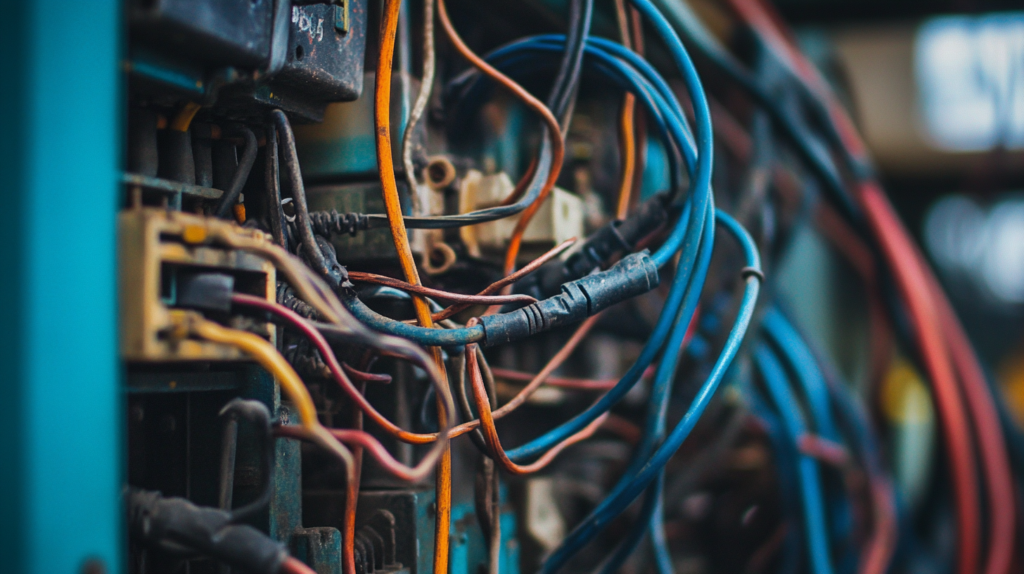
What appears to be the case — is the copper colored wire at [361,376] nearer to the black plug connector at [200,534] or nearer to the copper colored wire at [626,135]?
the black plug connector at [200,534]

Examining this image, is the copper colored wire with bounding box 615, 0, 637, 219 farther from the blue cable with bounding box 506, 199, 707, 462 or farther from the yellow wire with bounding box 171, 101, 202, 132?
the yellow wire with bounding box 171, 101, 202, 132

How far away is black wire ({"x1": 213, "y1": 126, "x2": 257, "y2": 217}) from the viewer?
0.50m

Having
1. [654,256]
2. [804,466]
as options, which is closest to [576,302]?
[654,256]

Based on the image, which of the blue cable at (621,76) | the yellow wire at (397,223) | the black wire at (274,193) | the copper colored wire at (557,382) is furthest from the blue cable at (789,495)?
the black wire at (274,193)

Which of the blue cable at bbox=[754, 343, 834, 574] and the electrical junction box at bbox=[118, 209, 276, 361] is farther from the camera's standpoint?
the blue cable at bbox=[754, 343, 834, 574]

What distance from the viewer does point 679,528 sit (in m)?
1.05

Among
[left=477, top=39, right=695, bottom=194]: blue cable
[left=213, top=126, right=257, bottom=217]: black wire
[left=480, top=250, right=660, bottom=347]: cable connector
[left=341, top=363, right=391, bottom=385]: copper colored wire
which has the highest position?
[left=477, top=39, right=695, bottom=194]: blue cable

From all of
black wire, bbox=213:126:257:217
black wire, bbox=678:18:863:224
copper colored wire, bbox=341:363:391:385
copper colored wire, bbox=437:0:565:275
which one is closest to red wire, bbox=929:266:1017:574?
black wire, bbox=678:18:863:224

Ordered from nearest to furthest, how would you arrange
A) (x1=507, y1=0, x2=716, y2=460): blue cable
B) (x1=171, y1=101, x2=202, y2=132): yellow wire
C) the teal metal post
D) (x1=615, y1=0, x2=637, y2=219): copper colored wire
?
the teal metal post < (x1=171, y1=101, x2=202, y2=132): yellow wire < (x1=507, y1=0, x2=716, y2=460): blue cable < (x1=615, y1=0, x2=637, y2=219): copper colored wire

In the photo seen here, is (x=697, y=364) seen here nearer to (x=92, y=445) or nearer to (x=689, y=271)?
(x=689, y=271)

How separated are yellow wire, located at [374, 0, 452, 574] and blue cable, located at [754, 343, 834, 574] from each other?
1.86 feet

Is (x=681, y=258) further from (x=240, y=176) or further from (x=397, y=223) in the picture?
(x=240, y=176)

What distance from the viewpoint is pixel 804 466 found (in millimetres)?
920

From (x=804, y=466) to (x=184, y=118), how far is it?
32.6 inches
